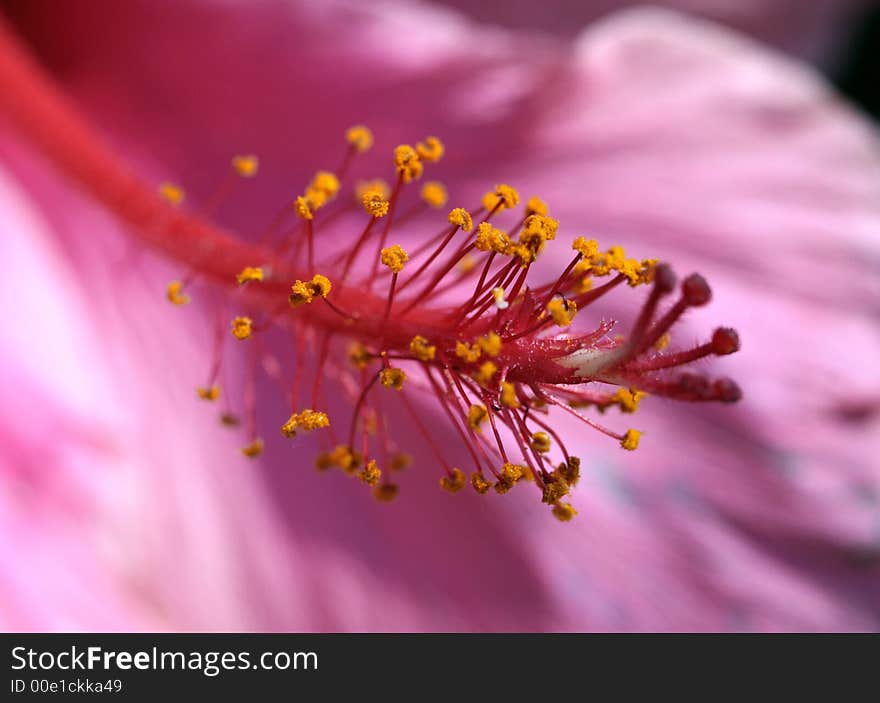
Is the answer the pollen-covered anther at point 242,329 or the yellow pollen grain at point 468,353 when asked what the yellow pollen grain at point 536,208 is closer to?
the yellow pollen grain at point 468,353

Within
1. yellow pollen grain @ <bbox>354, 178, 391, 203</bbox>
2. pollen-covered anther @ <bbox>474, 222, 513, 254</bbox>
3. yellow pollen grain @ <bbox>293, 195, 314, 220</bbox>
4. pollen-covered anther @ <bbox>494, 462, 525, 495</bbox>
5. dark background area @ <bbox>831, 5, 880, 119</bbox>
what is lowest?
pollen-covered anther @ <bbox>494, 462, 525, 495</bbox>

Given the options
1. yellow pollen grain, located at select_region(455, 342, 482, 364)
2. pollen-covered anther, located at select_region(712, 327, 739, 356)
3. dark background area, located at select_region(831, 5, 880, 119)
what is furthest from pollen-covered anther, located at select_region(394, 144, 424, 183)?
dark background area, located at select_region(831, 5, 880, 119)

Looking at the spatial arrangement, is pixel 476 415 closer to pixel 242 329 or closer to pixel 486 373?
pixel 486 373

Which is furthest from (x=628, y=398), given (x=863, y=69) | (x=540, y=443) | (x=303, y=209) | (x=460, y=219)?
(x=863, y=69)

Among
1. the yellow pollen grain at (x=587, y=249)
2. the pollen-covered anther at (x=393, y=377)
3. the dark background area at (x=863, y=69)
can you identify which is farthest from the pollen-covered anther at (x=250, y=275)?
the dark background area at (x=863, y=69)

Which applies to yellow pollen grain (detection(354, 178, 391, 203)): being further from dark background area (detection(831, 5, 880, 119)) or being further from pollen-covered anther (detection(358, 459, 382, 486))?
dark background area (detection(831, 5, 880, 119))

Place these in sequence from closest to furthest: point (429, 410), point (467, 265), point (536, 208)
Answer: point (536, 208), point (467, 265), point (429, 410)
